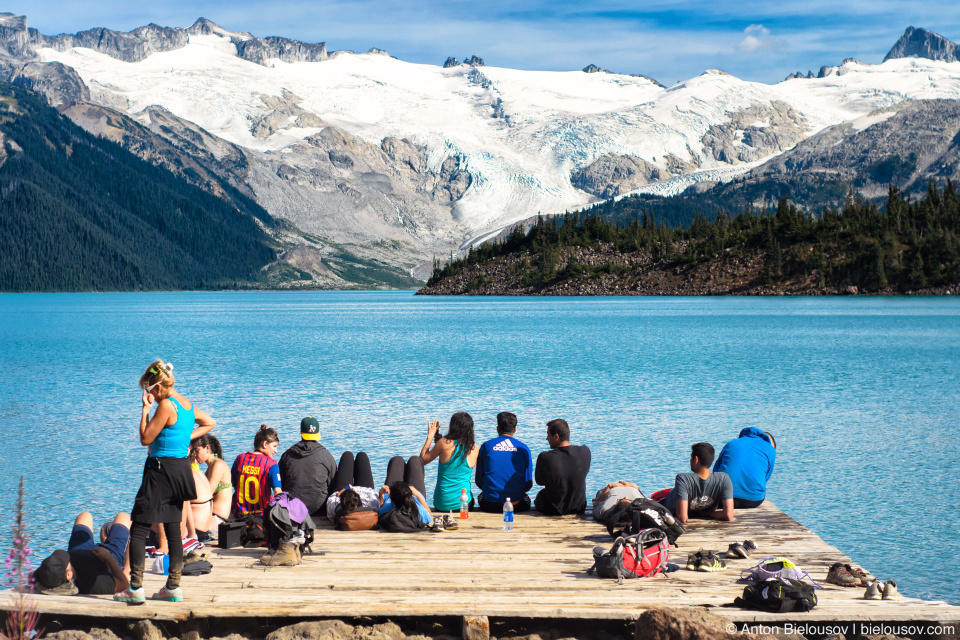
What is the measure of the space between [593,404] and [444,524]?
97.6ft

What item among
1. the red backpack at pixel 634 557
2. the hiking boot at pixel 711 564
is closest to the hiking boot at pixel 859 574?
the hiking boot at pixel 711 564

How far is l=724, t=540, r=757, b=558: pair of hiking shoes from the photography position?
14172 mm

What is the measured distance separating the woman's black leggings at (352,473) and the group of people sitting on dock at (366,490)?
0.02m

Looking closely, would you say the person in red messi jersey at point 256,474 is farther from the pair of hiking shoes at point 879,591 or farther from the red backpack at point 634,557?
the pair of hiking shoes at point 879,591

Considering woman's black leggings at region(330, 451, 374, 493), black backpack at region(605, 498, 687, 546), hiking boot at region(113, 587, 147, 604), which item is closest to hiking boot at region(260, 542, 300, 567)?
hiking boot at region(113, 587, 147, 604)

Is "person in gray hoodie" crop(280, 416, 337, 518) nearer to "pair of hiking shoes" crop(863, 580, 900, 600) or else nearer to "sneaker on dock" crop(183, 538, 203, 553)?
"sneaker on dock" crop(183, 538, 203, 553)

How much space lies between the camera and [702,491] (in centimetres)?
1659

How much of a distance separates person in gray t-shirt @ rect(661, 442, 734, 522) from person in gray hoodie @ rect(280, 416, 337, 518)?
6.73 meters

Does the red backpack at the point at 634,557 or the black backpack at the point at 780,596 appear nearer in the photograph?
the black backpack at the point at 780,596

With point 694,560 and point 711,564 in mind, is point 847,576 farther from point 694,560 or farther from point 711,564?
point 694,560

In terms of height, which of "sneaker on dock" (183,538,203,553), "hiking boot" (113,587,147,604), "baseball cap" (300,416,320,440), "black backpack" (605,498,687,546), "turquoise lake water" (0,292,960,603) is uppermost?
"baseball cap" (300,416,320,440)

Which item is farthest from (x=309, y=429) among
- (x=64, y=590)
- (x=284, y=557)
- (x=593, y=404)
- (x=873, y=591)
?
(x=593, y=404)

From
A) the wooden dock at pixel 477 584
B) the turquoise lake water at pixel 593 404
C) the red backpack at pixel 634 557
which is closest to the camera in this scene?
the wooden dock at pixel 477 584

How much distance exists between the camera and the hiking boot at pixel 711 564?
13695 millimetres
